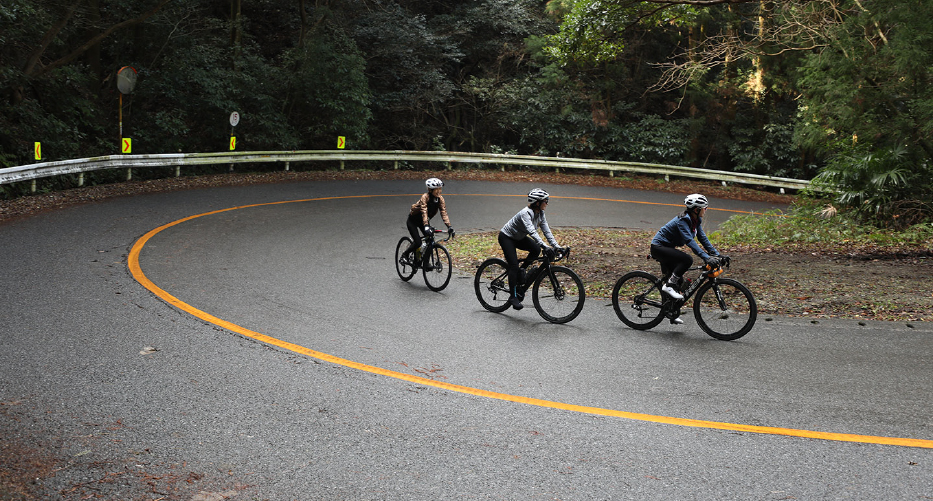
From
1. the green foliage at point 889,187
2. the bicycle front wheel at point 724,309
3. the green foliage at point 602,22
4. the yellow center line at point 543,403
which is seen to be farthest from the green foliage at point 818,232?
the yellow center line at point 543,403

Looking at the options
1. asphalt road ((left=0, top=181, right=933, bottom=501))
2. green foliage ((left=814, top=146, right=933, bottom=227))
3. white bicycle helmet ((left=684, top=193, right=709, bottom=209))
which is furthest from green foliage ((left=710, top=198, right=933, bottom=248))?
white bicycle helmet ((left=684, top=193, right=709, bottom=209))

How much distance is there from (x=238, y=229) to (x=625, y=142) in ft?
67.9

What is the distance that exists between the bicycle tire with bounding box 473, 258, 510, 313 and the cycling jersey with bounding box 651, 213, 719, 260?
215 centimetres

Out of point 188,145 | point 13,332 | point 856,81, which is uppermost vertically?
point 856,81

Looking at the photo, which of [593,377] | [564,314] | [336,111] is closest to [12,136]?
[336,111]

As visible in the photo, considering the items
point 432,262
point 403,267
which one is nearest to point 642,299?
point 432,262

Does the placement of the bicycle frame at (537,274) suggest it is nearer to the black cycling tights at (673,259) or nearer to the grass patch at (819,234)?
the black cycling tights at (673,259)

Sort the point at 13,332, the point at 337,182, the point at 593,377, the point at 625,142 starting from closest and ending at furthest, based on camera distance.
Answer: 1. the point at 593,377
2. the point at 13,332
3. the point at 337,182
4. the point at 625,142

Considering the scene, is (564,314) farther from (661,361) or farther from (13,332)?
(13,332)

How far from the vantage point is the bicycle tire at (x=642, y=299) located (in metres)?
9.56

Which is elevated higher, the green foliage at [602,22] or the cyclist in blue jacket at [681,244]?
the green foliage at [602,22]

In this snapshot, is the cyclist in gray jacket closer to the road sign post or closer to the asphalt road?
the asphalt road

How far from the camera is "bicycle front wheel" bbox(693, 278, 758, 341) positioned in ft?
29.7

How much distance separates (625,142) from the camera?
32062 mm
